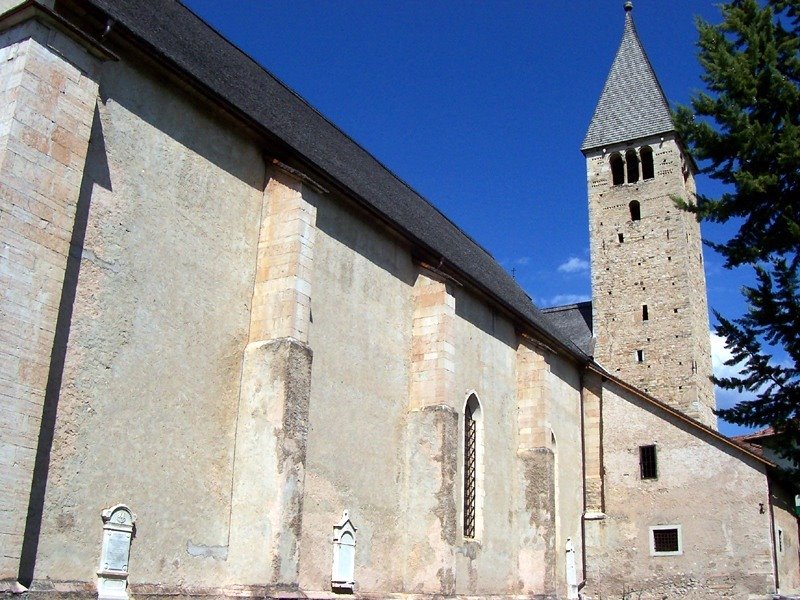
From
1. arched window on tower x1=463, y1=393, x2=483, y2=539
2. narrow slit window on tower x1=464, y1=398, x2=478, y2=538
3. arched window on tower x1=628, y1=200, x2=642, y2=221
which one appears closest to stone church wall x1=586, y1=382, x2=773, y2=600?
arched window on tower x1=463, y1=393, x2=483, y2=539

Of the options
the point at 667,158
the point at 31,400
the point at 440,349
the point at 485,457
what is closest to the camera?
the point at 31,400

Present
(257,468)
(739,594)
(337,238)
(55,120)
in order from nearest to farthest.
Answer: (55,120)
(257,468)
(337,238)
(739,594)

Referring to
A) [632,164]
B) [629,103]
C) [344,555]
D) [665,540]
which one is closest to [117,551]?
[344,555]

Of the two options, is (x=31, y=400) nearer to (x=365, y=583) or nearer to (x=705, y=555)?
(x=365, y=583)

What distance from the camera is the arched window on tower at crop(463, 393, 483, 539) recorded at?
16.7 metres

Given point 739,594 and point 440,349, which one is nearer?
point 440,349

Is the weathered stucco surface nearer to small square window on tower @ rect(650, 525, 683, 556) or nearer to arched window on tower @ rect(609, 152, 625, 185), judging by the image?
small square window on tower @ rect(650, 525, 683, 556)

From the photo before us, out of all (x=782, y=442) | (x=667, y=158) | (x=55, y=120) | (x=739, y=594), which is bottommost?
(x=739, y=594)

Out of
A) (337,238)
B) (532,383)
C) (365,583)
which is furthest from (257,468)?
(532,383)

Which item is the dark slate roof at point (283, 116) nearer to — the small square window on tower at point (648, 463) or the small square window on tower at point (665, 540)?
the small square window on tower at point (648, 463)

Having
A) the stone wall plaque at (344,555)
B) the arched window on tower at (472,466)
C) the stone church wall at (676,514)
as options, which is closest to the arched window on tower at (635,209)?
the stone church wall at (676,514)

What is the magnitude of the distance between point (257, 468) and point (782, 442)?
25.6 feet

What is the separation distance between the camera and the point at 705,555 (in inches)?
790

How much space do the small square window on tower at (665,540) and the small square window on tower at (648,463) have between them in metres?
1.34
